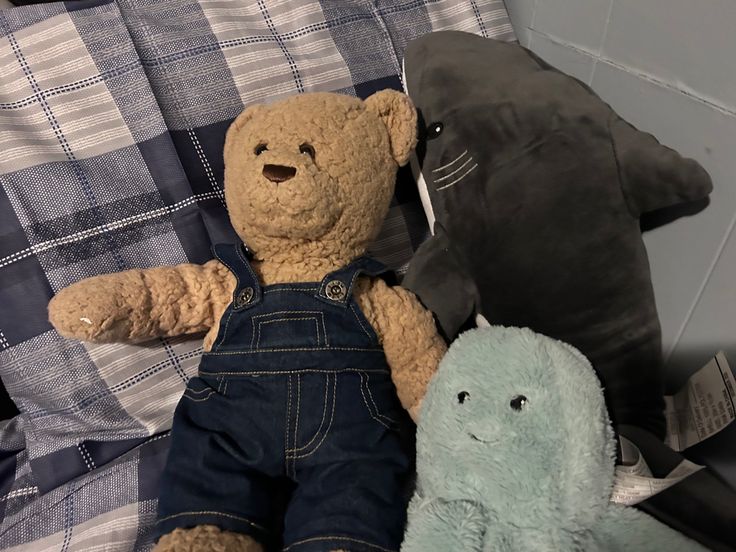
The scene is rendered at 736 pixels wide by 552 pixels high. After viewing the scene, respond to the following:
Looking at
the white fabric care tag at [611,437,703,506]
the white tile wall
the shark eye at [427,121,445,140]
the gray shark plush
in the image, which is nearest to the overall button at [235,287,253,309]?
the gray shark plush

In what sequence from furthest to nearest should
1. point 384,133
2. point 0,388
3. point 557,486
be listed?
point 0,388 → point 384,133 → point 557,486

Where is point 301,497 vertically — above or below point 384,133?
below

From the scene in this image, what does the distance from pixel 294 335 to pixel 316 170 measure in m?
0.19

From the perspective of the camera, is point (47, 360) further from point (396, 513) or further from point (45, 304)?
point (396, 513)

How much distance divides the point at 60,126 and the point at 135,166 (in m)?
0.11

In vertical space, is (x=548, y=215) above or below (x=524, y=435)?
above

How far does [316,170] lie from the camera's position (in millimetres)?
625

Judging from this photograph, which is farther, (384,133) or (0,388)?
(0,388)

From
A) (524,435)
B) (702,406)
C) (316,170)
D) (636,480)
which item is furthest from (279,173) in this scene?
(702,406)

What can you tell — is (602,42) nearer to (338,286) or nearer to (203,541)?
(338,286)

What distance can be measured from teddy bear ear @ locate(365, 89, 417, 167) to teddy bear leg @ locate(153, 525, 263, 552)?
1.52ft

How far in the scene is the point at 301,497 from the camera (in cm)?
64

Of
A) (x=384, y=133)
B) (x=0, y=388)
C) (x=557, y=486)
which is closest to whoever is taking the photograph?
(x=557, y=486)

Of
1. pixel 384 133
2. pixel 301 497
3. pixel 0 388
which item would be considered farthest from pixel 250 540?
pixel 0 388
